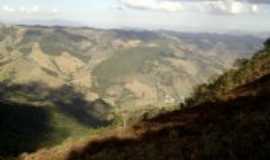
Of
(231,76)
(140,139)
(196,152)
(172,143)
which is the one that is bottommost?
(231,76)

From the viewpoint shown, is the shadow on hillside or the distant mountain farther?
the distant mountain

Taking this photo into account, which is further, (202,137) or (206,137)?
(202,137)

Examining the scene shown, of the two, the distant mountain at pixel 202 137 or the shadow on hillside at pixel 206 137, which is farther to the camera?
the distant mountain at pixel 202 137

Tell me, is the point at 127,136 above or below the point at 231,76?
above

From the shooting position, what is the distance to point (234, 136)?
100 ft

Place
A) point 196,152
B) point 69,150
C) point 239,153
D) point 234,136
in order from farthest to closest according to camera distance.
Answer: point 69,150 → point 234,136 → point 196,152 → point 239,153

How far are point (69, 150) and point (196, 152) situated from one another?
2697 centimetres

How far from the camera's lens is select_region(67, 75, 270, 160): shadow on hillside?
26.9 meters

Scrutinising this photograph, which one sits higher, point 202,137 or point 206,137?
point 206,137

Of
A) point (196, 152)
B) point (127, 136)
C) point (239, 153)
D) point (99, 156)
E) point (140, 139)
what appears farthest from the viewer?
point (127, 136)

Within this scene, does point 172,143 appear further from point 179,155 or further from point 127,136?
point 127,136

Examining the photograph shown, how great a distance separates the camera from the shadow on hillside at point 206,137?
26.9 metres

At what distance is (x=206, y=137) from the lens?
33.3 meters

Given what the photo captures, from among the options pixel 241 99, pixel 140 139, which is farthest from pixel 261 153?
pixel 241 99
